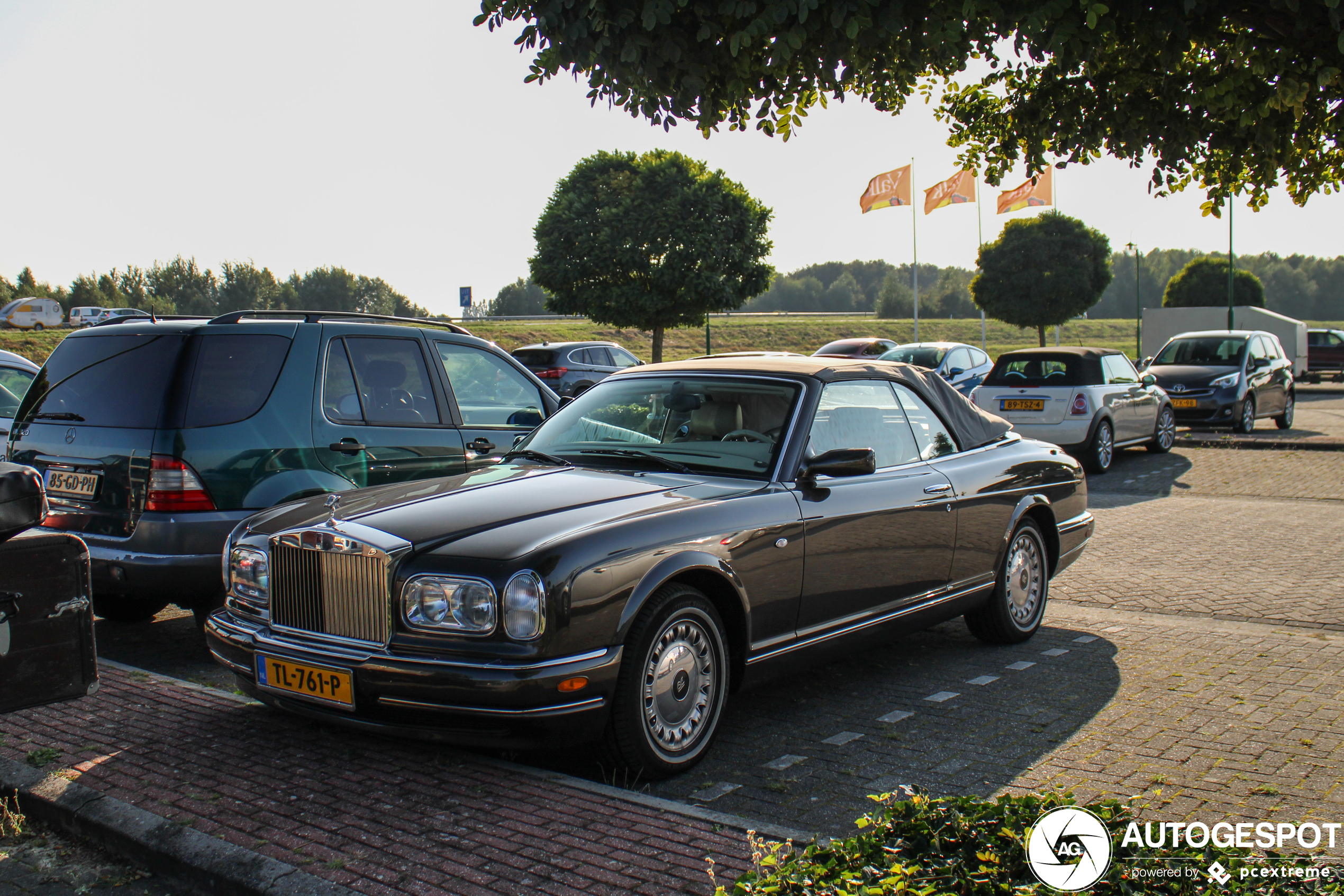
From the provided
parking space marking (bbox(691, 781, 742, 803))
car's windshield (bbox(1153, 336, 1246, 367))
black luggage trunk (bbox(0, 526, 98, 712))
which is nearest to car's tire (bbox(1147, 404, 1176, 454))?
car's windshield (bbox(1153, 336, 1246, 367))

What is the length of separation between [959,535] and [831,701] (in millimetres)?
1208

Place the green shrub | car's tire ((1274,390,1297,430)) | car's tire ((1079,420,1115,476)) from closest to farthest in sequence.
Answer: the green shrub < car's tire ((1079,420,1115,476)) < car's tire ((1274,390,1297,430))

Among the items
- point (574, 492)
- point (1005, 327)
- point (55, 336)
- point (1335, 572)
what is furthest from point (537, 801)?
point (1005, 327)

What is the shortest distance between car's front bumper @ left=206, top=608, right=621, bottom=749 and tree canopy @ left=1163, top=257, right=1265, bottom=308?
189 feet

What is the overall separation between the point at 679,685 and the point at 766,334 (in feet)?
222

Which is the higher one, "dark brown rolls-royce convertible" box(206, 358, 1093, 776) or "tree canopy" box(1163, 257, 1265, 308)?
"tree canopy" box(1163, 257, 1265, 308)

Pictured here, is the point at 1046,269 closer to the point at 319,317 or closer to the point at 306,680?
the point at 319,317

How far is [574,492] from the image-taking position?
4.43 m

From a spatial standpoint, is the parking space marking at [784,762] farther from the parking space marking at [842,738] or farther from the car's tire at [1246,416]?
the car's tire at [1246,416]

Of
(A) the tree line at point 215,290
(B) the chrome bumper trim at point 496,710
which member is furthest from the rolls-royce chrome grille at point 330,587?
(A) the tree line at point 215,290

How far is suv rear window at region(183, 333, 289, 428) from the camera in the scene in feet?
18.8

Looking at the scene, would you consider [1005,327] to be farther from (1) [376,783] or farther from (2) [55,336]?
(1) [376,783]

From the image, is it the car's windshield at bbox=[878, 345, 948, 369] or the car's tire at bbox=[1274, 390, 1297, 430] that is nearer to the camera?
the car's tire at bbox=[1274, 390, 1297, 430]

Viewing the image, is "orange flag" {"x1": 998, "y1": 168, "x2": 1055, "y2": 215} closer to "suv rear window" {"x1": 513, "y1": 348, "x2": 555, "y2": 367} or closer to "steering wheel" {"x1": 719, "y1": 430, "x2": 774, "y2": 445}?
"suv rear window" {"x1": 513, "y1": 348, "x2": 555, "y2": 367}
